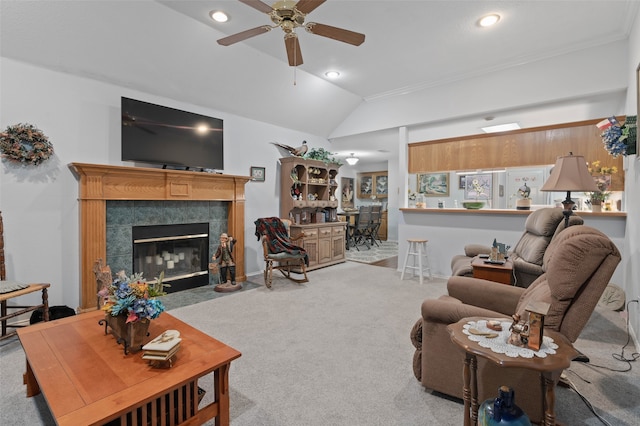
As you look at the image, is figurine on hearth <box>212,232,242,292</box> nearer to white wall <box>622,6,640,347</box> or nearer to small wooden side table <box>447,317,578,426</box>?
small wooden side table <box>447,317,578,426</box>

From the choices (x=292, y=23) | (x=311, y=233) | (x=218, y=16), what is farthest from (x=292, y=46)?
(x=311, y=233)

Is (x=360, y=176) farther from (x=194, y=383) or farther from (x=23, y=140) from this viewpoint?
(x=194, y=383)

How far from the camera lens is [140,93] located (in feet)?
12.2

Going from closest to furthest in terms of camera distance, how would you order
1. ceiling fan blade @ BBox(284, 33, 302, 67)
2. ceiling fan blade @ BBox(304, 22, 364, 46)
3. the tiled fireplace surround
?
ceiling fan blade @ BBox(304, 22, 364, 46)
ceiling fan blade @ BBox(284, 33, 302, 67)
the tiled fireplace surround

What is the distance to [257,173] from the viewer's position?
5062mm

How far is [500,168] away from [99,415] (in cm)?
489

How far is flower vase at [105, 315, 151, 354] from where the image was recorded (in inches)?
60.7

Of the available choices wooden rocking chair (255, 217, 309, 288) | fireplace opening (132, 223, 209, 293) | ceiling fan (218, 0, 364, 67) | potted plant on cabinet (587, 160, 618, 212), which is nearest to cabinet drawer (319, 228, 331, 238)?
wooden rocking chair (255, 217, 309, 288)

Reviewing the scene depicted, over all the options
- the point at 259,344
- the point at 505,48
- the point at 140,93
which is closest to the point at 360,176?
the point at 505,48

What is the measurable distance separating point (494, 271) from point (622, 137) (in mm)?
1681

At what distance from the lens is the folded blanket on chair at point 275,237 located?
4.36m

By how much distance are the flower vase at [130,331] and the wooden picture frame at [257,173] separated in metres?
3.55

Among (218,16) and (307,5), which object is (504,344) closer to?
(307,5)

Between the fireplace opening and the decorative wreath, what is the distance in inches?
44.4
